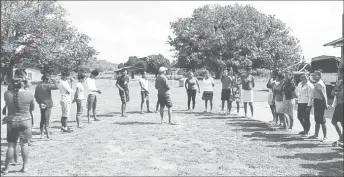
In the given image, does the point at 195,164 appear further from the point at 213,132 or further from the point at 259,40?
the point at 259,40

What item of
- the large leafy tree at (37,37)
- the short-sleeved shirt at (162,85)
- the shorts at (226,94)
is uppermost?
the large leafy tree at (37,37)

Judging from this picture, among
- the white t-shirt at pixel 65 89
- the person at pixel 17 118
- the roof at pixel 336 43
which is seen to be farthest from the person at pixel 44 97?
the roof at pixel 336 43

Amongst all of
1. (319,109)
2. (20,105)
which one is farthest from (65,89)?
(319,109)

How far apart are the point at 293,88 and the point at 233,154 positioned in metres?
3.34

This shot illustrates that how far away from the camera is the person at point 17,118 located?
5.48 meters

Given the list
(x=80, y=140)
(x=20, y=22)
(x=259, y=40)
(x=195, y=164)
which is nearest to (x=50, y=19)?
(x=20, y=22)

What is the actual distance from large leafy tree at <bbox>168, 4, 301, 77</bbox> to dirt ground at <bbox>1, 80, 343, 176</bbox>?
41.9 metres

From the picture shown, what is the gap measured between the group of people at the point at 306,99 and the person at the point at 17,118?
603 centimetres

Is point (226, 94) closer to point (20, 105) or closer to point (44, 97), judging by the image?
point (44, 97)

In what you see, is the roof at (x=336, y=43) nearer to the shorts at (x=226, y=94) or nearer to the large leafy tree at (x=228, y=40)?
the shorts at (x=226, y=94)

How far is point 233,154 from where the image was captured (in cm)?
688

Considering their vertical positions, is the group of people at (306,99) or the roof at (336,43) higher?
the roof at (336,43)

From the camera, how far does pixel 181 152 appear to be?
6992 mm

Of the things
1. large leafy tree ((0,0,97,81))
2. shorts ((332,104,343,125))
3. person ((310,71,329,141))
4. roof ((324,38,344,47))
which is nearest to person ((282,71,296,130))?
person ((310,71,329,141))
